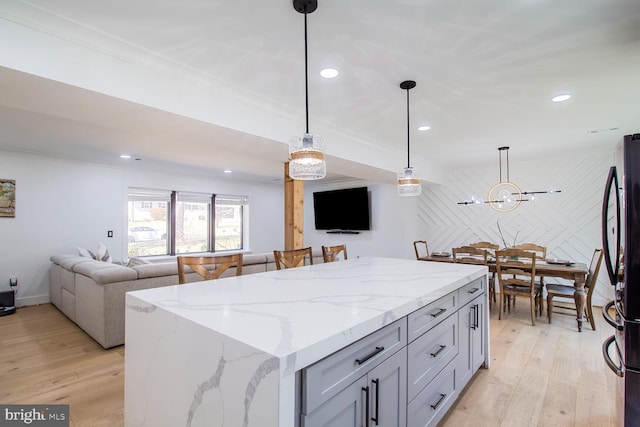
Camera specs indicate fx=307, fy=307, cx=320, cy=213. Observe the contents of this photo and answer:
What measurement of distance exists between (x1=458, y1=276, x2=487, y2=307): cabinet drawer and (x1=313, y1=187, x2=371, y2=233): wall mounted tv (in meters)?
4.32

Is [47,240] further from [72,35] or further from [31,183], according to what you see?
[72,35]

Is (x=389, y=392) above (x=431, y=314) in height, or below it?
below

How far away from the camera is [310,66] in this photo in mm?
2225

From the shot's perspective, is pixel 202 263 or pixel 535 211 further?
pixel 535 211

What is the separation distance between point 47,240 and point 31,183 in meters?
0.91

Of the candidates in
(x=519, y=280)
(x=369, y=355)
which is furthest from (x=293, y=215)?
(x=519, y=280)

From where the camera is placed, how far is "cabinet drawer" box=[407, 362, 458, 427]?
155 centimetres

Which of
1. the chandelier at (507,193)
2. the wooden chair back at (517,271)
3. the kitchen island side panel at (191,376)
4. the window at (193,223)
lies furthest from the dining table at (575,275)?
the window at (193,223)

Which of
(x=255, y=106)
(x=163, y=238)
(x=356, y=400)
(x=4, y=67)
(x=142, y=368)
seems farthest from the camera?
(x=163, y=238)

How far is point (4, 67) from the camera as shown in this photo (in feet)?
A: 5.14

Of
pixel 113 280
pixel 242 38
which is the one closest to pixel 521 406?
pixel 242 38

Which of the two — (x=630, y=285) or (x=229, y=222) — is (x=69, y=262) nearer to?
(x=229, y=222)

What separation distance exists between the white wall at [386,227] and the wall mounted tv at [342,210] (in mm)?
167

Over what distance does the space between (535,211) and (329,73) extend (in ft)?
15.9
